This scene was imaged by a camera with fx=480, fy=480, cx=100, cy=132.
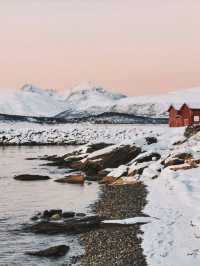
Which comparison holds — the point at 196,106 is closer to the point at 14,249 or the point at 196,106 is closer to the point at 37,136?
the point at 37,136

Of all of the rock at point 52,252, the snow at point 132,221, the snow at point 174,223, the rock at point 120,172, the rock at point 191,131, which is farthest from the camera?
the rock at point 191,131

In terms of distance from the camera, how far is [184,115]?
8281 cm

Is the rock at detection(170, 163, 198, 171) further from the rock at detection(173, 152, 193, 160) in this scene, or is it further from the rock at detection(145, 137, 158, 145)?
the rock at detection(145, 137, 158, 145)

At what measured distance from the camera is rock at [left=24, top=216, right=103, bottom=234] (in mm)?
22422

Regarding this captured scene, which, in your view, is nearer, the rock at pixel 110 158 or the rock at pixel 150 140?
the rock at pixel 110 158

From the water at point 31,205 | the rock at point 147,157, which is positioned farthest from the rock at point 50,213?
the rock at point 147,157

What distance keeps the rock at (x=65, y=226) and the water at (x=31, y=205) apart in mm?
725

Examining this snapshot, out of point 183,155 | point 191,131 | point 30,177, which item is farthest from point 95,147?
point 30,177

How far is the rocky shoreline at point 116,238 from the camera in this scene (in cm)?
1770

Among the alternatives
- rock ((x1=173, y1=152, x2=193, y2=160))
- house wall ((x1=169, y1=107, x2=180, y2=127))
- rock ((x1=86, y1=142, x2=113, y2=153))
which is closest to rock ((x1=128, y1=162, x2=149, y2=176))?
rock ((x1=173, y1=152, x2=193, y2=160))

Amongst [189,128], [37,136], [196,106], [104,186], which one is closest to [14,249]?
[104,186]

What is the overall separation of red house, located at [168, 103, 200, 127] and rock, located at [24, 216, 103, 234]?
189 feet

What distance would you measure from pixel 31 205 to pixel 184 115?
57.1 m

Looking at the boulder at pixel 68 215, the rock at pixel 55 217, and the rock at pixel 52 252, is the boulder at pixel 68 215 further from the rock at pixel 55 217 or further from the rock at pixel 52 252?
the rock at pixel 52 252
